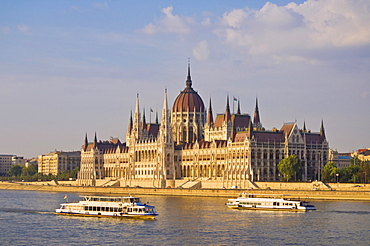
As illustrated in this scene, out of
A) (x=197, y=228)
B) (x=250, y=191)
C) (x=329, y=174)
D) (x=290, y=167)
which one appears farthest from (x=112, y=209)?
(x=290, y=167)

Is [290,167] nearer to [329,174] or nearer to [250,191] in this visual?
[329,174]

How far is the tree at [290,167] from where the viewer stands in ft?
571

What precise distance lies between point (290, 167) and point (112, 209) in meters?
76.6

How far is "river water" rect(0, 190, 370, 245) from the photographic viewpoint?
8031 cm

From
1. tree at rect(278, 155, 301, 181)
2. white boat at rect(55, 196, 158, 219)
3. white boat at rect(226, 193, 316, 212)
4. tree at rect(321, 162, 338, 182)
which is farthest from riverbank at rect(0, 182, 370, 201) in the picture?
white boat at rect(55, 196, 158, 219)

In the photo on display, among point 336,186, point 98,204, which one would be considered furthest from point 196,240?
point 336,186

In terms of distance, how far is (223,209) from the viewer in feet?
395

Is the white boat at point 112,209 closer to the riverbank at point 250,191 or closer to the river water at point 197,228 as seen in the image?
the river water at point 197,228

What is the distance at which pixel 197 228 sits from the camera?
90688 mm

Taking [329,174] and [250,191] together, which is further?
[329,174]

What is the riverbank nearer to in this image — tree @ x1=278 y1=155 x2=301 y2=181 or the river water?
tree @ x1=278 y1=155 x2=301 y2=181

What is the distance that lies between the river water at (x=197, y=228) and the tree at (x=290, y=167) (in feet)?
181

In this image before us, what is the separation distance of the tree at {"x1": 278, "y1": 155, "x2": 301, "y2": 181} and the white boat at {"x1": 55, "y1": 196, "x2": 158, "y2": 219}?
7181 centimetres

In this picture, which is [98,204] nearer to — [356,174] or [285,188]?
[285,188]
